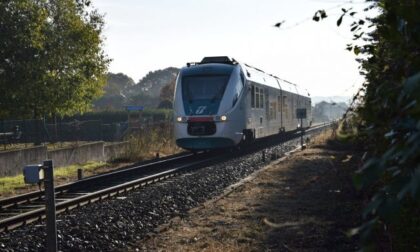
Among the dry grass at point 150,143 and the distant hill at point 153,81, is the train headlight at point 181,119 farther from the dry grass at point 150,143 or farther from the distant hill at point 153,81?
the distant hill at point 153,81

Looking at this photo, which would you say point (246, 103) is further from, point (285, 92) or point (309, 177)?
point (285, 92)

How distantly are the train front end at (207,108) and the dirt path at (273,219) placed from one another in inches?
225

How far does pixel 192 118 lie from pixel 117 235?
37.2 ft

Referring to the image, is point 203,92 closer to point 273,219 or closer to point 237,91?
point 237,91

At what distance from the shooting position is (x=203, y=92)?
19.7 meters

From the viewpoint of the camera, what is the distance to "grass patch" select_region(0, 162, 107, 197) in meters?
14.7

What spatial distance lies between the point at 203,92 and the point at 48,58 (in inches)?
384

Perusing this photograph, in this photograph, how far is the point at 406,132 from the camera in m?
1.51

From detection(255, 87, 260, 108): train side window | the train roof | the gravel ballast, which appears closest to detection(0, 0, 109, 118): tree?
the train roof

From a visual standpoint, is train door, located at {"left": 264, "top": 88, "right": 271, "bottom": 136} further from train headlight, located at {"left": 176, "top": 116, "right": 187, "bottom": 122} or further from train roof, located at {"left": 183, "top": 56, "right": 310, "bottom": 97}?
train headlight, located at {"left": 176, "top": 116, "right": 187, "bottom": 122}

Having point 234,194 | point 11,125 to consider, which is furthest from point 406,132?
point 11,125

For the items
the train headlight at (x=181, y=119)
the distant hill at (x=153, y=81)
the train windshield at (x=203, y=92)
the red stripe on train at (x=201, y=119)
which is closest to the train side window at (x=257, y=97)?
the train windshield at (x=203, y=92)

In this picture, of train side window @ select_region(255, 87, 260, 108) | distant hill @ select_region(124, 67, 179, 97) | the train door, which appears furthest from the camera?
distant hill @ select_region(124, 67, 179, 97)

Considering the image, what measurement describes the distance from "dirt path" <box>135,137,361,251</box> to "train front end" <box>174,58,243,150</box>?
225 inches
